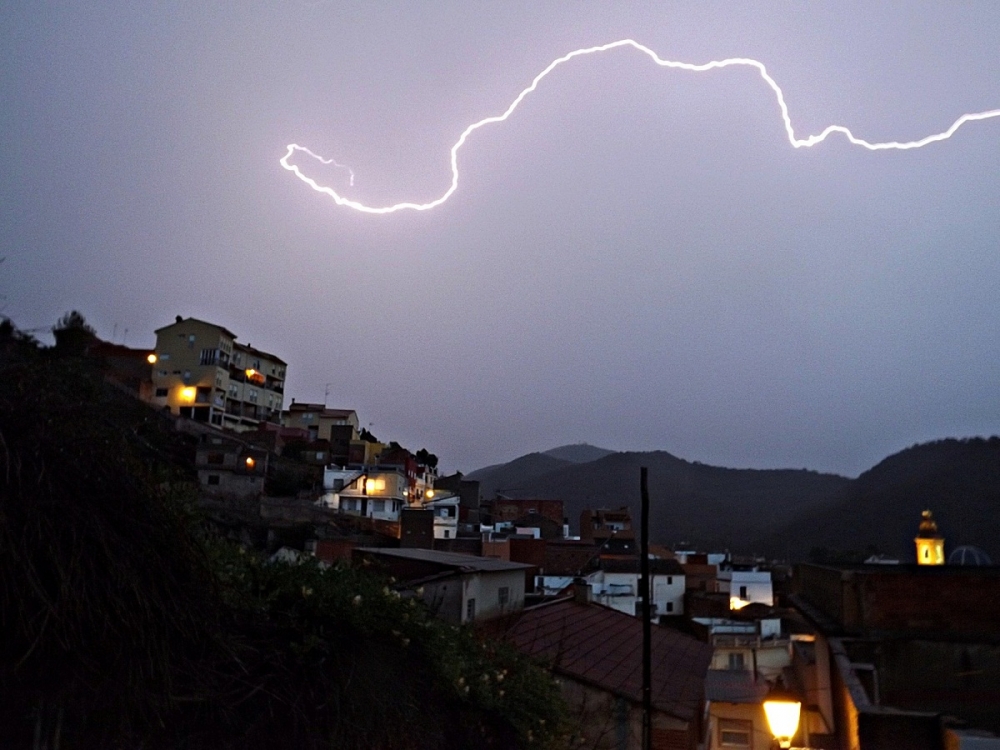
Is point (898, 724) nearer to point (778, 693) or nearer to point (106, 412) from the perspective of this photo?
point (778, 693)

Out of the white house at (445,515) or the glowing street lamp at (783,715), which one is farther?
the white house at (445,515)

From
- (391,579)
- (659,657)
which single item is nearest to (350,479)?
(659,657)

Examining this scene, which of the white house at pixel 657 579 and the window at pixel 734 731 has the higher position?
the white house at pixel 657 579

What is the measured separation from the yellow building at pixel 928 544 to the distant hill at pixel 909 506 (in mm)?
28952

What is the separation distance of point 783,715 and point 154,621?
581 cm

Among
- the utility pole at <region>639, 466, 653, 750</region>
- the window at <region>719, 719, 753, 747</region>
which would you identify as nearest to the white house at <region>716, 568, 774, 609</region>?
the window at <region>719, 719, 753, 747</region>

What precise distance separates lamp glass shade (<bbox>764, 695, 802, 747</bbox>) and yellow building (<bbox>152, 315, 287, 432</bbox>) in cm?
5862

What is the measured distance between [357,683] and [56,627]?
6.21 feet

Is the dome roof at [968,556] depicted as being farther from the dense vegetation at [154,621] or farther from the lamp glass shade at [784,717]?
the dense vegetation at [154,621]

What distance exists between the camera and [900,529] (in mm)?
72250

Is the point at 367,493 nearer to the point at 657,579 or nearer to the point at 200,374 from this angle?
the point at 200,374

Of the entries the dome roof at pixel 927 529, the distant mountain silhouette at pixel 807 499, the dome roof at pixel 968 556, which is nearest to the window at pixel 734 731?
the dome roof at pixel 968 556

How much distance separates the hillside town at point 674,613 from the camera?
9.79 m

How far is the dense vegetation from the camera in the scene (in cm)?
348
